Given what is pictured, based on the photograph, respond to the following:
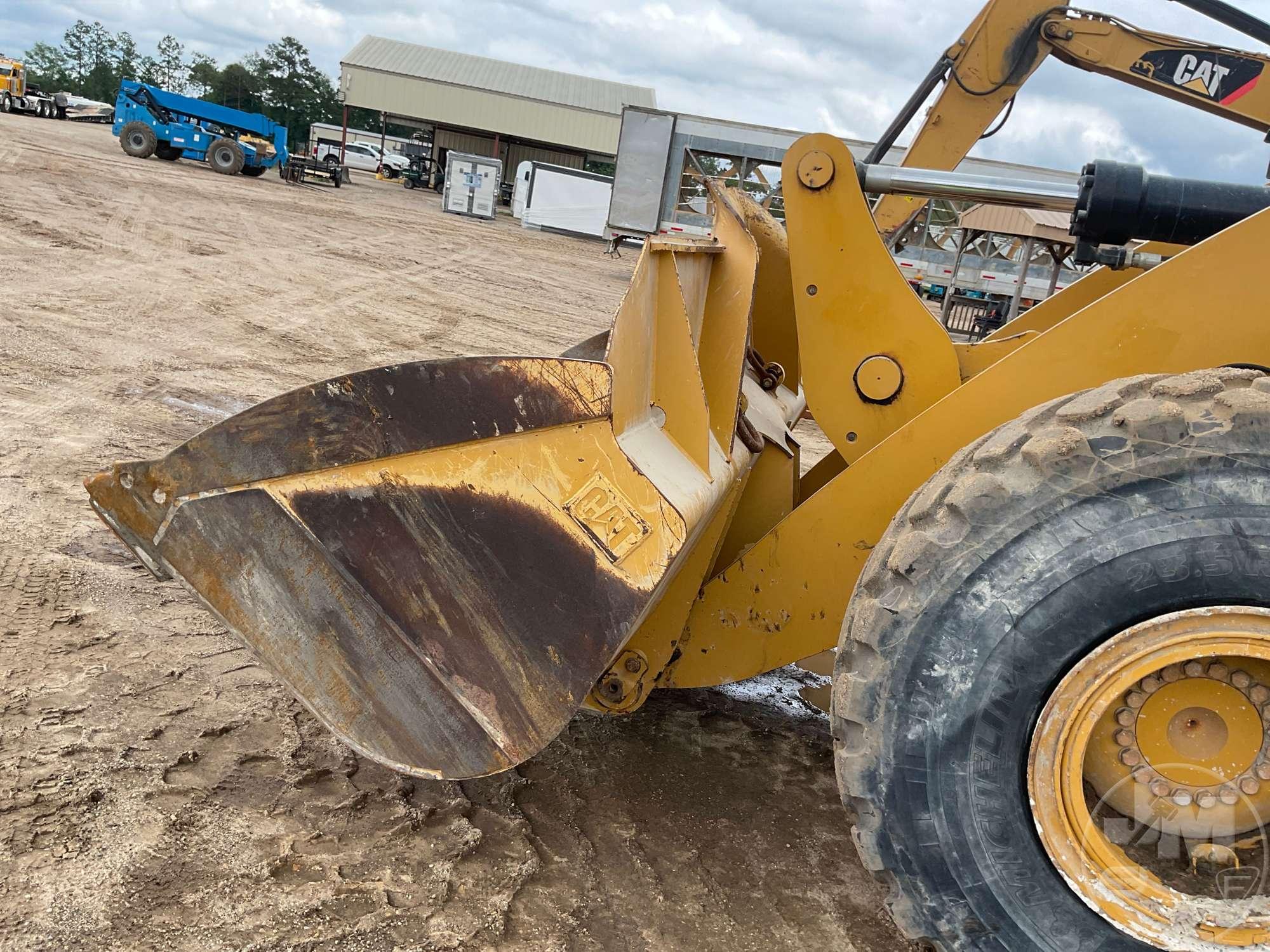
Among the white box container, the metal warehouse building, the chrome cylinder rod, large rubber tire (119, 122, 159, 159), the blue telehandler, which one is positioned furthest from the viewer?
the metal warehouse building

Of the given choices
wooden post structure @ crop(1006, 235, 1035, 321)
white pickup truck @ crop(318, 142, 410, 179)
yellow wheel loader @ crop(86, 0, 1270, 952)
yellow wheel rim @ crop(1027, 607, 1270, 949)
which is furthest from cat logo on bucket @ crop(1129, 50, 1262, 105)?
white pickup truck @ crop(318, 142, 410, 179)

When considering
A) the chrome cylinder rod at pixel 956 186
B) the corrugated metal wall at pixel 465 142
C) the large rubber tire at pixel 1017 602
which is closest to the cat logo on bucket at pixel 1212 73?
the chrome cylinder rod at pixel 956 186

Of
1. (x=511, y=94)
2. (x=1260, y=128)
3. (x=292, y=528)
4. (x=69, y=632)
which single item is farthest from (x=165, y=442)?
(x=511, y=94)

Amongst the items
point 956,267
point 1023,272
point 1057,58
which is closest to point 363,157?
point 956,267

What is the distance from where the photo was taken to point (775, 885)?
2.45m

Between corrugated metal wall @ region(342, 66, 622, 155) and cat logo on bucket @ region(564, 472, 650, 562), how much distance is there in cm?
4922

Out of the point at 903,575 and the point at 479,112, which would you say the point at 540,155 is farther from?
the point at 903,575

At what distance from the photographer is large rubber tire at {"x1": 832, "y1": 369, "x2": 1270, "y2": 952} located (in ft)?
5.45

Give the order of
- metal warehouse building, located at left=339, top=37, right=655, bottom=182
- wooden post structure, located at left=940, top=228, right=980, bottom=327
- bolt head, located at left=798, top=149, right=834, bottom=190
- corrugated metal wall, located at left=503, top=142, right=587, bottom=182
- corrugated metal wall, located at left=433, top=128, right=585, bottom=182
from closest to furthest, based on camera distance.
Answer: bolt head, located at left=798, top=149, right=834, bottom=190 < wooden post structure, located at left=940, top=228, right=980, bottom=327 < metal warehouse building, located at left=339, top=37, right=655, bottom=182 < corrugated metal wall, located at left=433, top=128, right=585, bottom=182 < corrugated metal wall, located at left=503, top=142, right=587, bottom=182

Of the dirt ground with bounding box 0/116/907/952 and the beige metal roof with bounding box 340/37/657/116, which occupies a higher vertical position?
the beige metal roof with bounding box 340/37/657/116

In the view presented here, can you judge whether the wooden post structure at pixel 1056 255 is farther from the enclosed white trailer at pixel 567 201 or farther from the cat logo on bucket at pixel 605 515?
the cat logo on bucket at pixel 605 515

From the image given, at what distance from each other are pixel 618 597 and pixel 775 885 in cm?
102

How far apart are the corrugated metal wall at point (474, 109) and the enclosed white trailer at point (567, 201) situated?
2097 cm

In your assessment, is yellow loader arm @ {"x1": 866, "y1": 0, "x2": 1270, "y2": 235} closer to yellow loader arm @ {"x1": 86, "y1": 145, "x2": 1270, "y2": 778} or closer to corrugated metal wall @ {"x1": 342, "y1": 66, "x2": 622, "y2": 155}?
yellow loader arm @ {"x1": 86, "y1": 145, "x2": 1270, "y2": 778}
